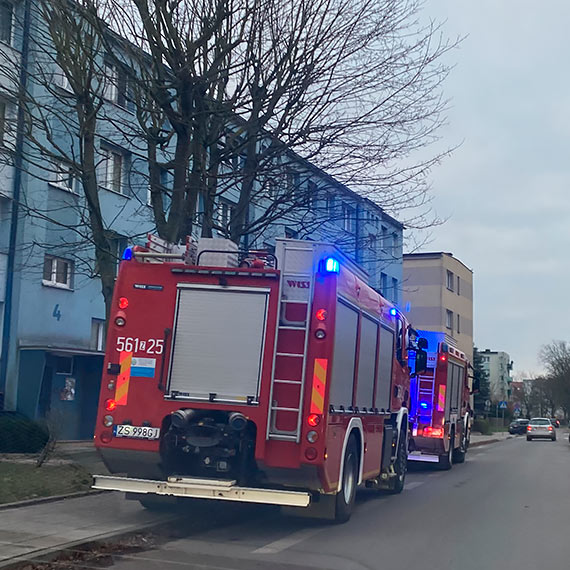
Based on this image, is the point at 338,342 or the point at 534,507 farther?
the point at 534,507

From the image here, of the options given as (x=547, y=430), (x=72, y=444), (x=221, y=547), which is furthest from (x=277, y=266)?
(x=547, y=430)

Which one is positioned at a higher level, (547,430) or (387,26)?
(387,26)

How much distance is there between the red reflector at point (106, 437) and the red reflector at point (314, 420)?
2.21 meters

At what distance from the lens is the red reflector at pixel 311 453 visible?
28.0 feet

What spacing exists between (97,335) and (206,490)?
16.1 m

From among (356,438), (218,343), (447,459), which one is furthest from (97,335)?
(218,343)

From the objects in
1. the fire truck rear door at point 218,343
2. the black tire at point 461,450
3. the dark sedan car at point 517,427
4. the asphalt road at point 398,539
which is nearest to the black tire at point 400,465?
the asphalt road at point 398,539

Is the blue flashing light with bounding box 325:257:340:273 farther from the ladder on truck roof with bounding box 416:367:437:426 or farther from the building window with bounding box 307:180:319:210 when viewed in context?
the ladder on truck roof with bounding box 416:367:437:426

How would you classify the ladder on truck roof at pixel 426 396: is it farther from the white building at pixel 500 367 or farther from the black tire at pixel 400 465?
the white building at pixel 500 367

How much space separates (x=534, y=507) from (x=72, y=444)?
12663 mm

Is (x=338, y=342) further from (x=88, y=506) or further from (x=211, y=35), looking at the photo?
(x=211, y=35)

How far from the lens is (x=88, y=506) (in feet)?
34.2

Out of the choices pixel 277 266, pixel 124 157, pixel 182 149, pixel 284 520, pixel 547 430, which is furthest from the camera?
pixel 547 430

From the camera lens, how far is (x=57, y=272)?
21.4m
